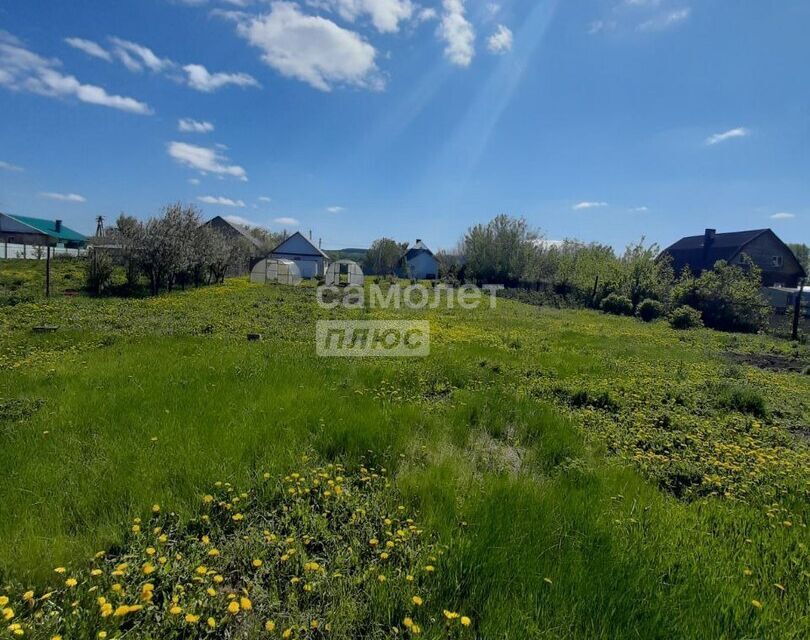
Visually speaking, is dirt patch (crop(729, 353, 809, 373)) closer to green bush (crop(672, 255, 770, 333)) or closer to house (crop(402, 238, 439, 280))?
green bush (crop(672, 255, 770, 333))

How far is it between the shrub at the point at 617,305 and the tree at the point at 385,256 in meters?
31.3

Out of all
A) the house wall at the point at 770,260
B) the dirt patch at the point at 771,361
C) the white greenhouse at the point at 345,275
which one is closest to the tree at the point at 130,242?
the white greenhouse at the point at 345,275

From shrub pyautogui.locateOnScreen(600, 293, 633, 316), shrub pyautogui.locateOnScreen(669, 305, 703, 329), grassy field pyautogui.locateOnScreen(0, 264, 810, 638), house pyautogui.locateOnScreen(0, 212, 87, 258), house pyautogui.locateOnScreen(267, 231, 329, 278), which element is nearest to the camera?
grassy field pyautogui.locateOnScreen(0, 264, 810, 638)

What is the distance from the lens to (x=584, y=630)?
199 centimetres

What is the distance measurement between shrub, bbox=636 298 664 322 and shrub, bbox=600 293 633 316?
1.49m

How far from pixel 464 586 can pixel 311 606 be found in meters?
0.82

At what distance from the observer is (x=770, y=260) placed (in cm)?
3055

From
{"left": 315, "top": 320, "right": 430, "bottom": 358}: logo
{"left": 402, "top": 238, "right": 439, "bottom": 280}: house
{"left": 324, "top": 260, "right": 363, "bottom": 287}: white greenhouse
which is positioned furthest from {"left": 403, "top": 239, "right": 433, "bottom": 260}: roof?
{"left": 315, "top": 320, "right": 430, "bottom": 358}: logo

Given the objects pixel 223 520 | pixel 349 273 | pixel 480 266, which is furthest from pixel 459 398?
pixel 480 266

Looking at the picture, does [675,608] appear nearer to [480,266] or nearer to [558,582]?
[558,582]

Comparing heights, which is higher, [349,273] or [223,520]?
[349,273]

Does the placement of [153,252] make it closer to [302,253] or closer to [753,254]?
[302,253]

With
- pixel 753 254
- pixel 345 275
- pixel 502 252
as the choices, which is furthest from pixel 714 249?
pixel 345 275

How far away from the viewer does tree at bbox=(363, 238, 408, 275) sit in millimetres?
50281
